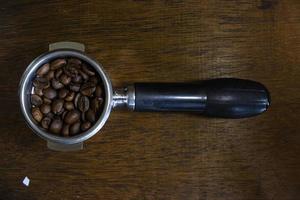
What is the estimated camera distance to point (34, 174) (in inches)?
24.0

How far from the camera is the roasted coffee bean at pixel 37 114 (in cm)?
53

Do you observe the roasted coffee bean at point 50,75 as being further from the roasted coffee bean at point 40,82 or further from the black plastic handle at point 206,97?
the black plastic handle at point 206,97

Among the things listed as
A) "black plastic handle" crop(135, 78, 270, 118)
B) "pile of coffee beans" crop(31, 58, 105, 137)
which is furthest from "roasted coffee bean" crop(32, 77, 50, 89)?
"black plastic handle" crop(135, 78, 270, 118)

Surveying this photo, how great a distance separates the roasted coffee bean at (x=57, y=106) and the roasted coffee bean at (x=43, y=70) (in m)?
0.04

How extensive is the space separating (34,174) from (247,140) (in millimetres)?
330

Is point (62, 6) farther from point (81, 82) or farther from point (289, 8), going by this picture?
point (289, 8)

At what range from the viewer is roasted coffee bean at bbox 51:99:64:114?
0.54m

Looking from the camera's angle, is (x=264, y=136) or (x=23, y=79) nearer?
(x=23, y=79)

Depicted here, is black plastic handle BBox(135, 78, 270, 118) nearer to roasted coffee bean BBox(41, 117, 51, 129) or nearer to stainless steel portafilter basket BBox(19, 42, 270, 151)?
stainless steel portafilter basket BBox(19, 42, 270, 151)

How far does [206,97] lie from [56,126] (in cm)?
21

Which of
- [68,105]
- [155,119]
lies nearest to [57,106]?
[68,105]

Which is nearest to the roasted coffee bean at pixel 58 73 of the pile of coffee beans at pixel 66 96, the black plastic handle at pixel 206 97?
the pile of coffee beans at pixel 66 96

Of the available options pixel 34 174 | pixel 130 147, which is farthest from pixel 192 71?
pixel 34 174

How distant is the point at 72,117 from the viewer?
0.54 meters
